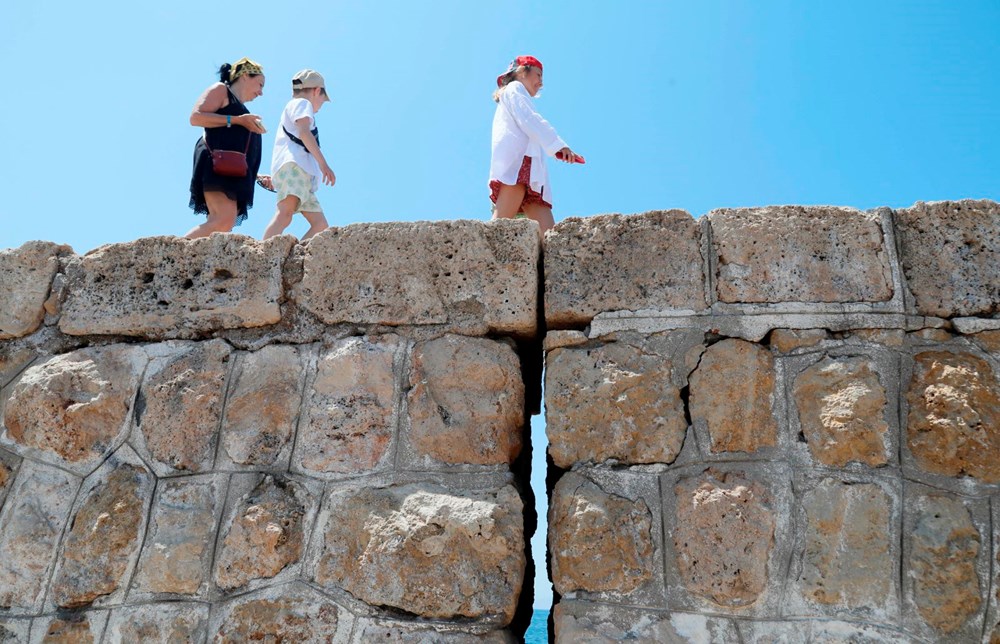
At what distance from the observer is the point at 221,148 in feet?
13.0

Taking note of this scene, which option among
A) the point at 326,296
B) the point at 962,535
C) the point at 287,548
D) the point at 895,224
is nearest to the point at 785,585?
the point at 962,535

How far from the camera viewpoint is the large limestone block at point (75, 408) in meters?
3.17

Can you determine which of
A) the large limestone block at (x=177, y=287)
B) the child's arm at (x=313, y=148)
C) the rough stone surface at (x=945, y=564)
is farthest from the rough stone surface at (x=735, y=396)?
the child's arm at (x=313, y=148)

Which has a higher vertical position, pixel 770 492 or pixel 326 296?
pixel 326 296

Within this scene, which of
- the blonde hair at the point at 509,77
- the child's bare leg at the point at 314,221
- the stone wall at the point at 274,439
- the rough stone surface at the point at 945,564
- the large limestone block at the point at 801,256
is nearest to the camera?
the rough stone surface at the point at 945,564

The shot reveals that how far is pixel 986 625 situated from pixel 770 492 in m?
0.65

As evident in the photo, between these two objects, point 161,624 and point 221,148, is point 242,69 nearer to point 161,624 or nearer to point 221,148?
point 221,148

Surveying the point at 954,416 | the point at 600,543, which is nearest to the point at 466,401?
the point at 600,543

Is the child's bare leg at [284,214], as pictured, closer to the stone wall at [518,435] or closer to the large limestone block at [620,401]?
the stone wall at [518,435]

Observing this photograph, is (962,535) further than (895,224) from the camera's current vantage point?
No

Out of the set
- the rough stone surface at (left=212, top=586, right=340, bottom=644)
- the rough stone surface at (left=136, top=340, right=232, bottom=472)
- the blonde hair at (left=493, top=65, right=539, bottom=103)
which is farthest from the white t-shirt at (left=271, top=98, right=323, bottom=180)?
the rough stone surface at (left=212, top=586, right=340, bottom=644)

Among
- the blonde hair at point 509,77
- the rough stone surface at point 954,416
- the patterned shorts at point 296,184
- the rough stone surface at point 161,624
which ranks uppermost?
the blonde hair at point 509,77

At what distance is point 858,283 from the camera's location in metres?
2.95

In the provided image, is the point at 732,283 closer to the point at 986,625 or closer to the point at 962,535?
the point at 962,535
